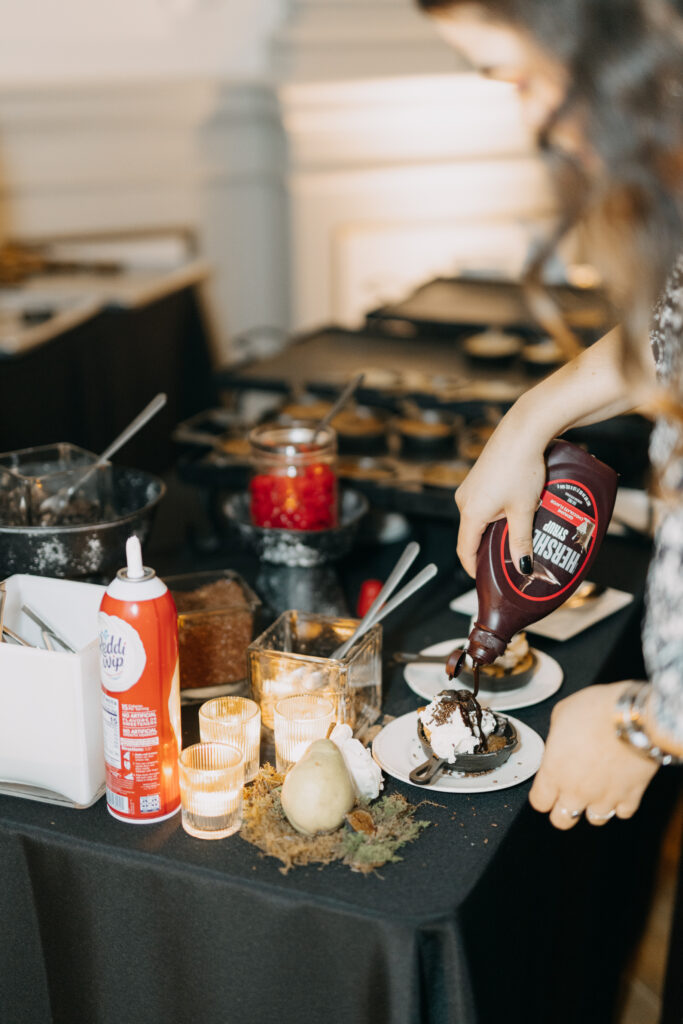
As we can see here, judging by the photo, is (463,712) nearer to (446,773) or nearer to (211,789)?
(446,773)

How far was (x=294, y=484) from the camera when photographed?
1.55 meters

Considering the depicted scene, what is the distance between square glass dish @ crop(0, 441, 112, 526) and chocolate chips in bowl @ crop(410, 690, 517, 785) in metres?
0.58

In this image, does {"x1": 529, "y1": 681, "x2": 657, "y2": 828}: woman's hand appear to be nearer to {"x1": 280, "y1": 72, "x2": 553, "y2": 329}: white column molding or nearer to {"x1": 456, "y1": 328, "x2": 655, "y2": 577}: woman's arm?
{"x1": 456, "y1": 328, "x2": 655, "y2": 577}: woman's arm

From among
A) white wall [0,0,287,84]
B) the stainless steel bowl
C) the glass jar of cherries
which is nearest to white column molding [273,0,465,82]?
white wall [0,0,287,84]

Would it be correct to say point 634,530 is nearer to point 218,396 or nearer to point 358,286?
point 218,396

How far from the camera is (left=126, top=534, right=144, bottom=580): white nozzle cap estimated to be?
994 millimetres

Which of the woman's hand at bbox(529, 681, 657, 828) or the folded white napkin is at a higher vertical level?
the woman's hand at bbox(529, 681, 657, 828)

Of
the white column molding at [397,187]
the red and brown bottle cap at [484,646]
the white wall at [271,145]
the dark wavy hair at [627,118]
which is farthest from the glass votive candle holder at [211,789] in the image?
the white column molding at [397,187]

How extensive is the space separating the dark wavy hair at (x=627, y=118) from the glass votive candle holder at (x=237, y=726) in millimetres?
551

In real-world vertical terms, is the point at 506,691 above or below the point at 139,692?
below

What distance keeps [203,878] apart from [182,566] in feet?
2.53

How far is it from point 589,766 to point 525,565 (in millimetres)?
242

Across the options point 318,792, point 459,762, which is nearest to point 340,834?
point 318,792

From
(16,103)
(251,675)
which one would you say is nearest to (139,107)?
(16,103)
